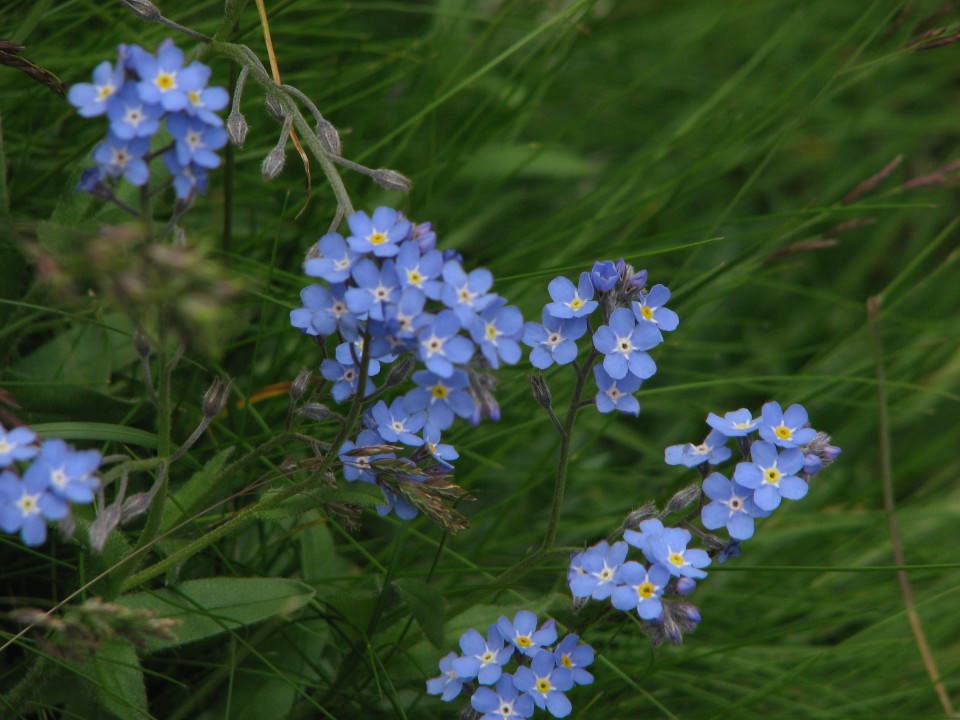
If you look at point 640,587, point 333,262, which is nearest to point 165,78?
point 333,262

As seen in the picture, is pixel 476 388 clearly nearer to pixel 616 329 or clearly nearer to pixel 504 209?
pixel 616 329

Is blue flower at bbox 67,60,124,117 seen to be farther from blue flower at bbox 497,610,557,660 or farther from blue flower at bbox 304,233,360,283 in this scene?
blue flower at bbox 497,610,557,660

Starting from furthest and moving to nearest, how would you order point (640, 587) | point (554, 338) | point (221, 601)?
1. point (221, 601)
2. point (554, 338)
3. point (640, 587)

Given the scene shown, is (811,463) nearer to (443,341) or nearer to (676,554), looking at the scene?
(676,554)

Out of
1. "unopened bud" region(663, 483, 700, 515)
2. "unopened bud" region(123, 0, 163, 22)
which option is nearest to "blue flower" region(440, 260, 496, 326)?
"unopened bud" region(663, 483, 700, 515)

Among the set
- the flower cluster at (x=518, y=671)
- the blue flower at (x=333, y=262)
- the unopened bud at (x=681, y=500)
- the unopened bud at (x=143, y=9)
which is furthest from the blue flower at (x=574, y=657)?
the unopened bud at (x=143, y=9)

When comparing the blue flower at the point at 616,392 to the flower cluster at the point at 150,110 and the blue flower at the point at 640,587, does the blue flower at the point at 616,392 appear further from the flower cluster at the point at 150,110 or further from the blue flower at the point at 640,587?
the flower cluster at the point at 150,110
